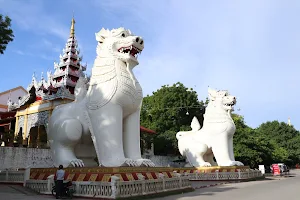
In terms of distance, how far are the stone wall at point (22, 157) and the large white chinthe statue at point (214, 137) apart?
24.1 feet

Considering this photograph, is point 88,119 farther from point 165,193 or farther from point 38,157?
point 38,157

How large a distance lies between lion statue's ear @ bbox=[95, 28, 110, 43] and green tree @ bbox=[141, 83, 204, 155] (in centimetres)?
1512

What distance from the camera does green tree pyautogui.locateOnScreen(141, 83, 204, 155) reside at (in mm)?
25156

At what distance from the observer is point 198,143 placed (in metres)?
14.4

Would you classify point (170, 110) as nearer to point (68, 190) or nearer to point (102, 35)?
point (102, 35)

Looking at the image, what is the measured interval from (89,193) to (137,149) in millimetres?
1861

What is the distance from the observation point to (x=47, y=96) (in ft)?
74.2

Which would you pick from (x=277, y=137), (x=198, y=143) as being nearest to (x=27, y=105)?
(x=198, y=143)

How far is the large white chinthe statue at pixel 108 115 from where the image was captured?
7555 millimetres

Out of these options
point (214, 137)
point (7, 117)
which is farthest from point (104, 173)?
point (7, 117)

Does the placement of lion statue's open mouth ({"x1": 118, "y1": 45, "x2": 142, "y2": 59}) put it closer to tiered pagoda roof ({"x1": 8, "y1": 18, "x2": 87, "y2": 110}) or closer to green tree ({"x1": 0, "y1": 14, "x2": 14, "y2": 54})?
green tree ({"x1": 0, "y1": 14, "x2": 14, "y2": 54})

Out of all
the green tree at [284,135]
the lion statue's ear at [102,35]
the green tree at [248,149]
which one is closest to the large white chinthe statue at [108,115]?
the lion statue's ear at [102,35]

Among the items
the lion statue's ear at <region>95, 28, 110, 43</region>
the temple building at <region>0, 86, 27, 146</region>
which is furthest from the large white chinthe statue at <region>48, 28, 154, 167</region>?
the temple building at <region>0, 86, 27, 146</region>

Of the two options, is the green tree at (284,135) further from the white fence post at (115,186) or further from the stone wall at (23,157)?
the white fence post at (115,186)
